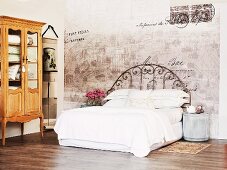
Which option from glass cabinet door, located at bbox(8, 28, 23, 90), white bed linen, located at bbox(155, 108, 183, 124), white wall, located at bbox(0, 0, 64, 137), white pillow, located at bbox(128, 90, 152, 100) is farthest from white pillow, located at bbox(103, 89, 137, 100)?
glass cabinet door, located at bbox(8, 28, 23, 90)

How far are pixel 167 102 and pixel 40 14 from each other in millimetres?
2985

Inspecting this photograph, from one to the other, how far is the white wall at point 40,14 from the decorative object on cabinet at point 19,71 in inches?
21.8

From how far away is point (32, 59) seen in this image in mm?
7344

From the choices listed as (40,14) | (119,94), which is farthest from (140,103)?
(40,14)

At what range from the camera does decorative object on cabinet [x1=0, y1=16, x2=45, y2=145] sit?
6727 mm

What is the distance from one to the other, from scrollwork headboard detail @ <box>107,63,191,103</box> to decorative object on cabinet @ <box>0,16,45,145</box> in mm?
1797

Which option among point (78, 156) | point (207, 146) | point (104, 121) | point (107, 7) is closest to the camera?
point (78, 156)

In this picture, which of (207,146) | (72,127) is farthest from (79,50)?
(207,146)

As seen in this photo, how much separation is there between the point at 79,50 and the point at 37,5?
1325 millimetres

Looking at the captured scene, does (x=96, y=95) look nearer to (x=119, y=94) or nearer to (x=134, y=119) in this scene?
(x=119, y=94)

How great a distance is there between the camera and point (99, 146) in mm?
6348

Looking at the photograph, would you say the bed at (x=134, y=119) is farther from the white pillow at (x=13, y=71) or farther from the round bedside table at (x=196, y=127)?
the white pillow at (x=13, y=71)

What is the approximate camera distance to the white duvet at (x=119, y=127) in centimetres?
596

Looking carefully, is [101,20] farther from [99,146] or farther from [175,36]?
[99,146]
